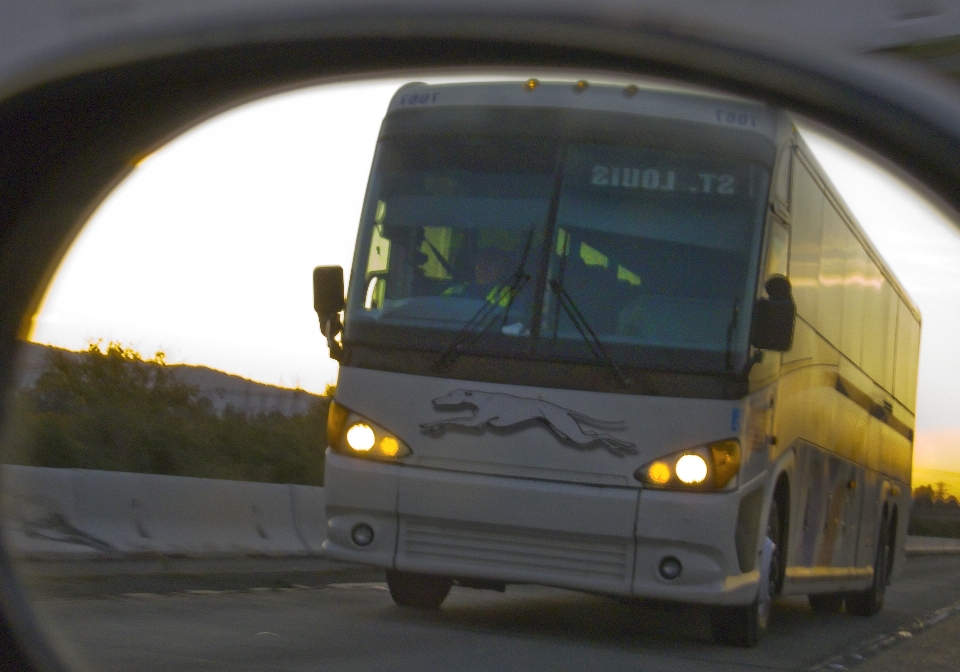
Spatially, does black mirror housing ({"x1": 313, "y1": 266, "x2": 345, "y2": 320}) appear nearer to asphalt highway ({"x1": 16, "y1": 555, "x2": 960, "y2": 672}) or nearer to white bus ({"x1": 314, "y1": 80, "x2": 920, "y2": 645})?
white bus ({"x1": 314, "y1": 80, "x2": 920, "y2": 645})

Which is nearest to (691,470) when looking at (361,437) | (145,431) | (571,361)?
(571,361)

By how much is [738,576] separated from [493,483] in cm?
151

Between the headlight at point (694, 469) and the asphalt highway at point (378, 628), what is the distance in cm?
88

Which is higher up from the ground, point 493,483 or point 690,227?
point 690,227

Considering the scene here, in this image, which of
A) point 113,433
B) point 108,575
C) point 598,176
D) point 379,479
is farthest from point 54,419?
point 598,176

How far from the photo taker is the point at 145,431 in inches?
497

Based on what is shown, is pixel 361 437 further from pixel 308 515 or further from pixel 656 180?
pixel 308 515

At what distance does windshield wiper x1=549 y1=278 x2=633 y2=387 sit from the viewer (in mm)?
5980

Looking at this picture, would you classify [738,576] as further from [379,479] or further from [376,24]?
[376,24]

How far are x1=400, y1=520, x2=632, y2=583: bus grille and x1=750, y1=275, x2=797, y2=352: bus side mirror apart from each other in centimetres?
115

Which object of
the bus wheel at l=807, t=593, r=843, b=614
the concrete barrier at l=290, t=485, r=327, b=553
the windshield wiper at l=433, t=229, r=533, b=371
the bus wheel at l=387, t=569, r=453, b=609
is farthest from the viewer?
the concrete barrier at l=290, t=485, r=327, b=553

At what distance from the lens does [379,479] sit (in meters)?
6.16

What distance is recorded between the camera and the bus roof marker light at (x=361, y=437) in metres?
6.16

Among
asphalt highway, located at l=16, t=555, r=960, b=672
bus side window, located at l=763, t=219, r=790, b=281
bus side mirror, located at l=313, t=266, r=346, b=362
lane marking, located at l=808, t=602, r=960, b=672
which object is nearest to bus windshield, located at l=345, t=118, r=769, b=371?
bus side window, located at l=763, t=219, r=790, b=281
